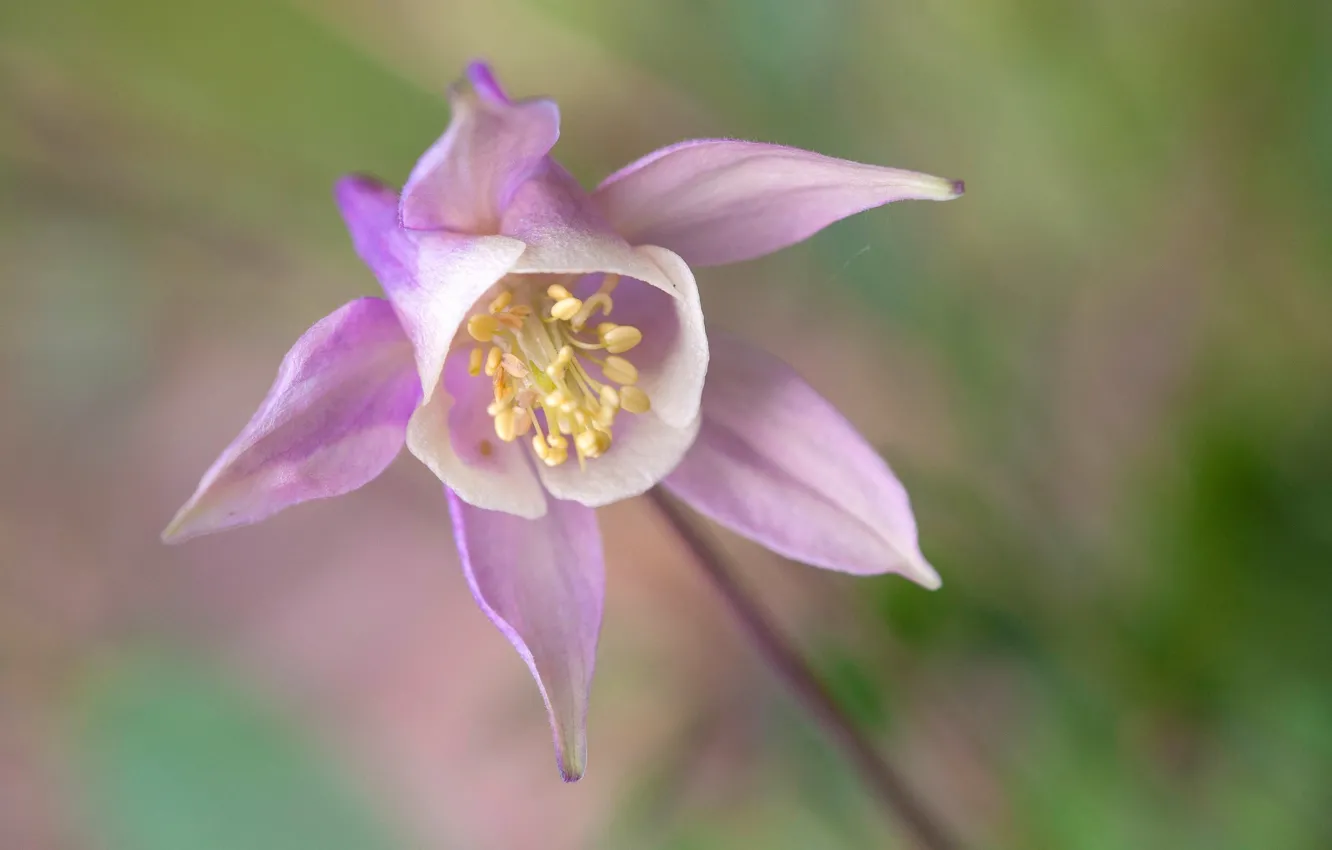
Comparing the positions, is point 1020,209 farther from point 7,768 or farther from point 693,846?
point 7,768

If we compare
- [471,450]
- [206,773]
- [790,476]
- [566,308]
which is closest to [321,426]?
[471,450]

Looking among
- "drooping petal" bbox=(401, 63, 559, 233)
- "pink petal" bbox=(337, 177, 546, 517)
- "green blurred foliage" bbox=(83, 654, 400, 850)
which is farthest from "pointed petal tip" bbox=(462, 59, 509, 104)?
"green blurred foliage" bbox=(83, 654, 400, 850)

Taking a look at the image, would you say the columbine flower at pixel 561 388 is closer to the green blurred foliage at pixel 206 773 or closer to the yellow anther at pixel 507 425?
the yellow anther at pixel 507 425

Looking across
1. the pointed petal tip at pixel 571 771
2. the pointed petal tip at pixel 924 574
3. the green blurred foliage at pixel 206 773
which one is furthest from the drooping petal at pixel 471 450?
the green blurred foliage at pixel 206 773

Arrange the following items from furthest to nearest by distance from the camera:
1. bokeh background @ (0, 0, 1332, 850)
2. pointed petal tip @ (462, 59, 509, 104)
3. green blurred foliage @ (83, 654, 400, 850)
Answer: green blurred foliage @ (83, 654, 400, 850) → bokeh background @ (0, 0, 1332, 850) → pointed petal tip @ (462, 59, 509, 104)

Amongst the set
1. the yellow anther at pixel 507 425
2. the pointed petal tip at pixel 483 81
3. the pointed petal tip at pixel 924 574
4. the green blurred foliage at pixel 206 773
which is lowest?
the green blurred foliage at pixel 206 773

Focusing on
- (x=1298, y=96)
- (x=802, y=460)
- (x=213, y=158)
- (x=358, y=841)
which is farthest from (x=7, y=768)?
(x=1298, y=96)

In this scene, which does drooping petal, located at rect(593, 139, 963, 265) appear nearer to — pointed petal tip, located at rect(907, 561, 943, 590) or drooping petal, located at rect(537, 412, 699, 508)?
drooping petal, located at rect(537, 412, 699, 508)
